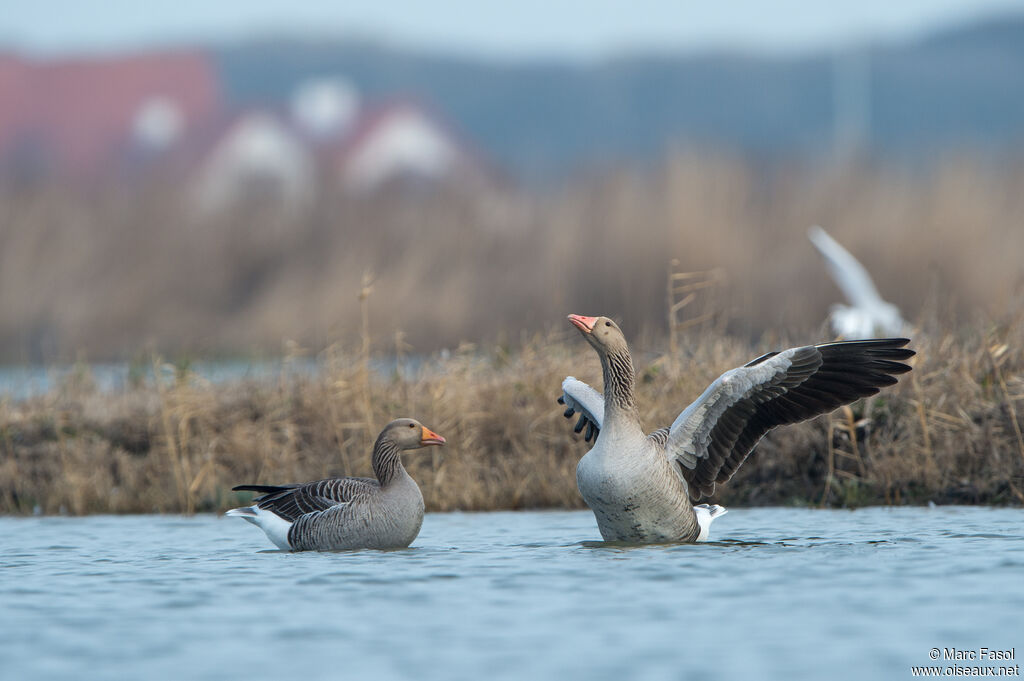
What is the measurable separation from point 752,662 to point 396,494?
152 inches

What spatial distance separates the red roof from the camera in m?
41.0

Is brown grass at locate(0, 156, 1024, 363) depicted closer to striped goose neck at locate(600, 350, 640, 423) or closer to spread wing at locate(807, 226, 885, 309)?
spread wing at locate(807, 226, 885, 309)

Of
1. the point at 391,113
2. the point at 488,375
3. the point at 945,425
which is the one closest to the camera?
the point at 945,425

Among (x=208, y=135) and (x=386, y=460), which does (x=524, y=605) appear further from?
(x=208, y=135)

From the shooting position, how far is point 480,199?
90.1 ft

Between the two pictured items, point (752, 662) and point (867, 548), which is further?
point (867, 548)

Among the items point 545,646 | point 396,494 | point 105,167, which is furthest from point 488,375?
point 105,167

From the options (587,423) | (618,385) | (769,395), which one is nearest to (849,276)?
(587,423)

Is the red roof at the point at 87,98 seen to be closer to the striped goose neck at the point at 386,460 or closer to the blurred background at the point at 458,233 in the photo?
the blurred background at the point at 458,233

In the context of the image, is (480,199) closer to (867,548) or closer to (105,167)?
(105,167)

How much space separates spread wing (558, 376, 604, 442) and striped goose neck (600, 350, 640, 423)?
55 cm

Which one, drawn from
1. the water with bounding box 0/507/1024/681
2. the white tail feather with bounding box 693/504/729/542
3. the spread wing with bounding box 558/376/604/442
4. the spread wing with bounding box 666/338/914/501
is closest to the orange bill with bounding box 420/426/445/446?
the water with bounding box 0/507/1024/681

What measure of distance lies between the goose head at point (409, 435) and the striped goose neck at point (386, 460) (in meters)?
0.05

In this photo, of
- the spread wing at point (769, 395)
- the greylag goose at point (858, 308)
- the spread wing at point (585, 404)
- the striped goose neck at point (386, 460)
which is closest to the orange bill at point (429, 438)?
the striped goose neck at point (386, 460)
